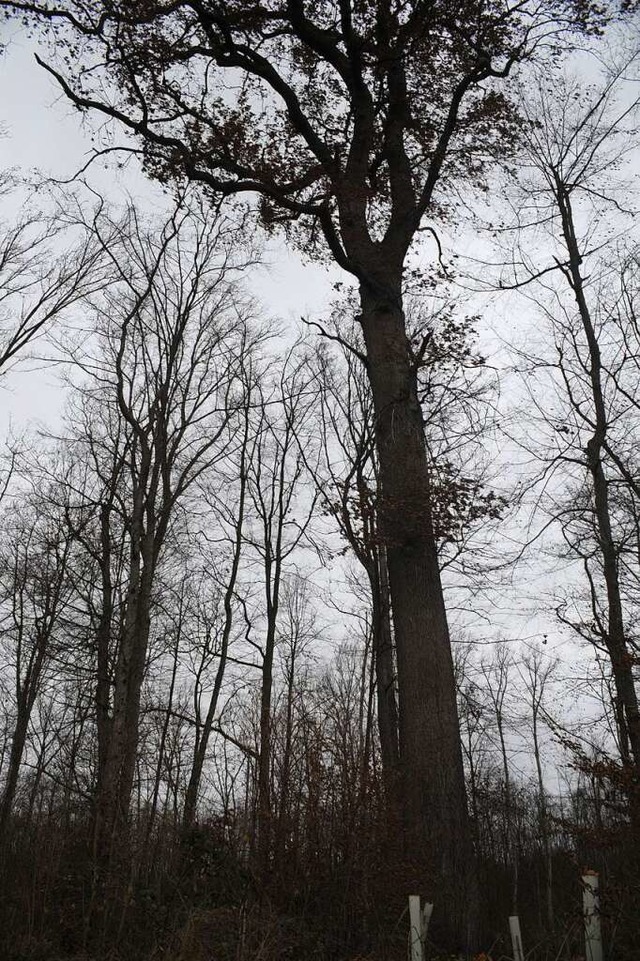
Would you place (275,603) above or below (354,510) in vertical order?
above

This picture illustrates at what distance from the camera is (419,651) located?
259 inches

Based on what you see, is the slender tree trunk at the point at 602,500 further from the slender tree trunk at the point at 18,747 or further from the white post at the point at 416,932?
the slender tree trunk at the point at 18,747

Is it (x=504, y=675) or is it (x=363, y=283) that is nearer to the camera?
(x=363, y=283)

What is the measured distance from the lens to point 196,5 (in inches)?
323

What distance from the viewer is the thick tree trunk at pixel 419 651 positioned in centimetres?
585

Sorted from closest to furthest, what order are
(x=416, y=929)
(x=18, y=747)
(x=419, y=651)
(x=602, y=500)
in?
(x=416, y=929) → (x=419, y=651) → (x=602, y=500) → (x=18, y=747)

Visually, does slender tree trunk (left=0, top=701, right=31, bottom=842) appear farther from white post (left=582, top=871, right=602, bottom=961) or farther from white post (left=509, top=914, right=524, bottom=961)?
white post (left=582, top=871, right=602, bottom=961)

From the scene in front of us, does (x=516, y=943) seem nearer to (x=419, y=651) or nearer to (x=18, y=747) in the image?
(x=419, y=651)

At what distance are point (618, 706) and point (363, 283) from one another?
5375 mm

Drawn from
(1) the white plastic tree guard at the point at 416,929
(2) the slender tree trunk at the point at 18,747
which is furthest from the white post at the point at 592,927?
(2) the slender tree trunk at the point at 18,747

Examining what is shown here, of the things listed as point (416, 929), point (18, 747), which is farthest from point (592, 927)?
point (18, 747)

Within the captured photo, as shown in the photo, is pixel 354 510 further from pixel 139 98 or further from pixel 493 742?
pixel 493 742

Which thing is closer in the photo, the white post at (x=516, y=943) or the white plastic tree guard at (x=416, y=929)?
the white post at (x=516, y=943)

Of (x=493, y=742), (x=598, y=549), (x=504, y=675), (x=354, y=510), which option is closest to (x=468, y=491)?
(x=354, y=510)
